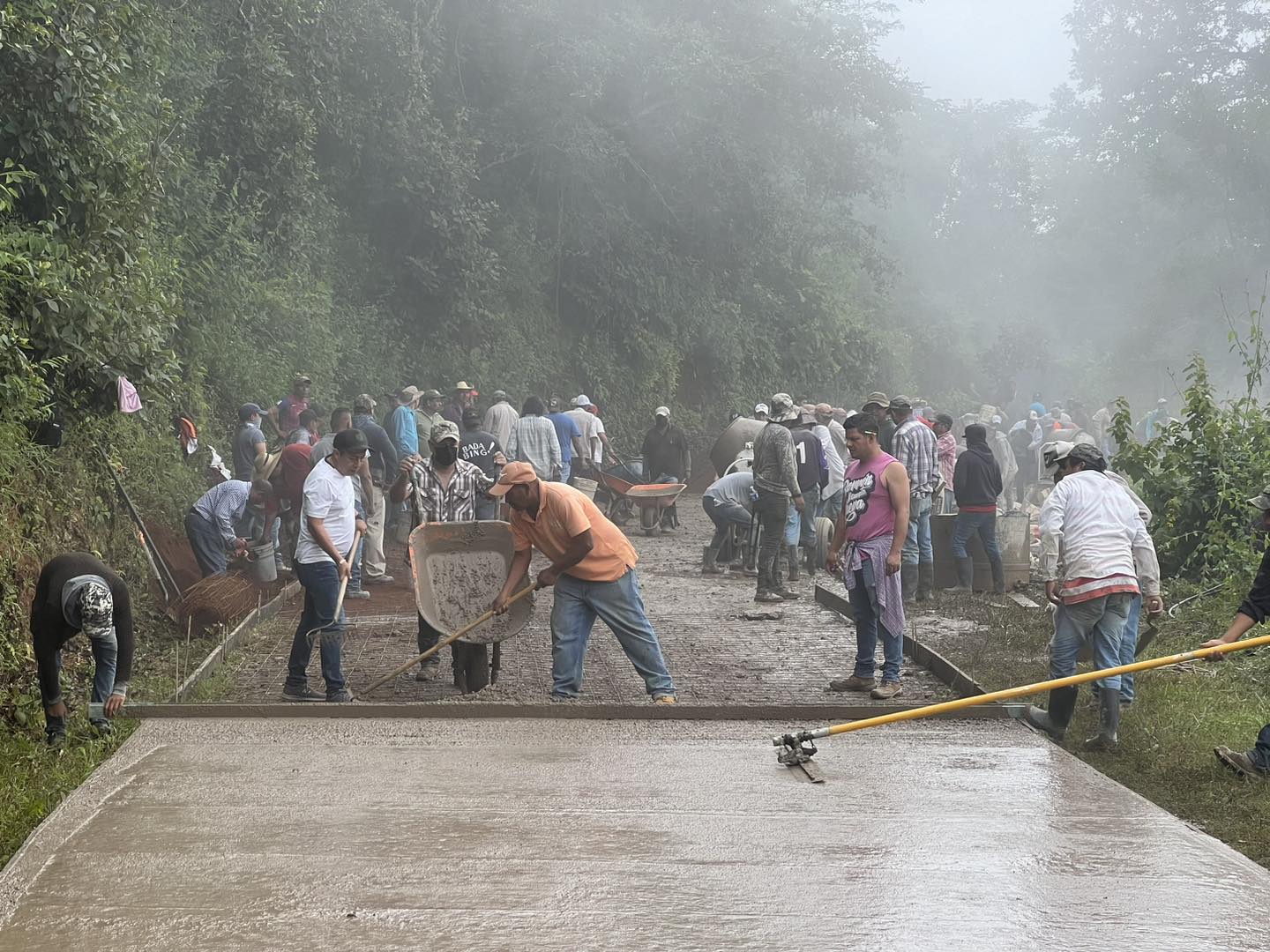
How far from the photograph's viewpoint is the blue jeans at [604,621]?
833 centimetres

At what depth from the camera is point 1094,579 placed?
7.85 meters

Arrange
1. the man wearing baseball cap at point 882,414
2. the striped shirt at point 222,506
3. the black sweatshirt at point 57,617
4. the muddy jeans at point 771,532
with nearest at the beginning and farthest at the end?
the black sweatshirt at point 57,617 < the striped shirt at point 222,506 < the muddy jeans at point 771,532 < the man wearing baseball cap at point 882,414

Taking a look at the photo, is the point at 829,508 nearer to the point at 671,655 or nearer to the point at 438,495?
the point at 671,655

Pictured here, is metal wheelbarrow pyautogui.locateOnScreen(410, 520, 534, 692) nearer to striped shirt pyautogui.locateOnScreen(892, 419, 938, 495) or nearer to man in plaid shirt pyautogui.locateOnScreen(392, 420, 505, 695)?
man in plaid shirt pyautogui.locateOnScreen(392, 420, 505, 695)

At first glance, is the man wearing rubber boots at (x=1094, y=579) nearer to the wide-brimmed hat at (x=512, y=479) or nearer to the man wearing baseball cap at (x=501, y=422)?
the wide-brimmed hat at (x=512, y=479)

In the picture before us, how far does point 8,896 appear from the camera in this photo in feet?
15.7

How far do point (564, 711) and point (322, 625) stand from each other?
5.75ft

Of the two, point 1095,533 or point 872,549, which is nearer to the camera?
point 1095,533

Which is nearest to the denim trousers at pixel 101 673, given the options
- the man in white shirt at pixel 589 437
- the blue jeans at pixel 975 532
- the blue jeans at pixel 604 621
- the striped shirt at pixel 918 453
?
the blue jeans at pixel 604 621

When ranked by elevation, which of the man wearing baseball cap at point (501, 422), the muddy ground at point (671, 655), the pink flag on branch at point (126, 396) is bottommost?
the muddy ground at point (671, 655)

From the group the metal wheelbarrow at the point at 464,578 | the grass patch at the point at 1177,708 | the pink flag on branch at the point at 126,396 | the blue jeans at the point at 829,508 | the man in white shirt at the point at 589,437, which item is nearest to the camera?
the grass patch at the point at 1177,708

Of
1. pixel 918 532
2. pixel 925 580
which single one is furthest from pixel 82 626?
pixel 925 580

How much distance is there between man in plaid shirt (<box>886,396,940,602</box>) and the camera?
1308 centimetres

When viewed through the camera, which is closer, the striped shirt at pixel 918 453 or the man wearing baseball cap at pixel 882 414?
the striped shirt at pixel 918 453
